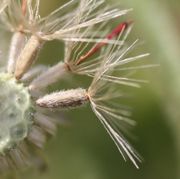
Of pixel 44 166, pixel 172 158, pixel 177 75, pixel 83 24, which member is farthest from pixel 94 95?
pixel 172 158

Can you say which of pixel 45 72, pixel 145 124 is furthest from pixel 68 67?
pixel 145 124

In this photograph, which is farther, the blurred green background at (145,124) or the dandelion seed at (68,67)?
the blurred green background at (145,124)

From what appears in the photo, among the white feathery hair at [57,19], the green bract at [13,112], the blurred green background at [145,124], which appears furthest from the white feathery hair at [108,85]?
the blurred green background at [145,124]

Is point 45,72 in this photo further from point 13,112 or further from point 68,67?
point 13,112

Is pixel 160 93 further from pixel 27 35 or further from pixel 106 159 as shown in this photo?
pixel 27 35

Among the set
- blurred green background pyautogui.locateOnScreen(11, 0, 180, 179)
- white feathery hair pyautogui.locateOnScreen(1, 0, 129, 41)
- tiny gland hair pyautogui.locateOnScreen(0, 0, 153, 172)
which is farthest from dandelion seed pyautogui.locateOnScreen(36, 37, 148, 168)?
blurred green background pyautogui.locateOnScreen(11, 0, 180, 179)

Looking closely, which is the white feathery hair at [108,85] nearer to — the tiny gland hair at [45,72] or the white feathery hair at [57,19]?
the tiny gland hair at [45,72]
